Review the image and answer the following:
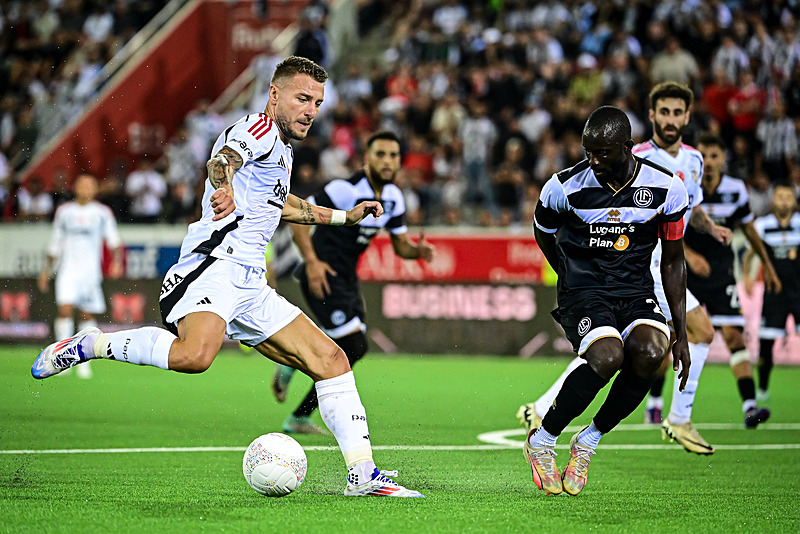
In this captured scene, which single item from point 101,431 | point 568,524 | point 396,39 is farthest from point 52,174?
point 568,524

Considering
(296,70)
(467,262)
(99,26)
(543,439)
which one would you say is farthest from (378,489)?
(99,26)

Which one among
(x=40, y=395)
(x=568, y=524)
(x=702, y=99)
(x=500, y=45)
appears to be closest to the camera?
(x=568, y=524)

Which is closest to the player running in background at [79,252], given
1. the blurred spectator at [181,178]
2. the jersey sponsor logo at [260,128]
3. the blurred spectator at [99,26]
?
the blurred spectator at [181,178]

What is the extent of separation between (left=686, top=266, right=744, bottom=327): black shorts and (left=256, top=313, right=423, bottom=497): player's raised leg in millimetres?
4709

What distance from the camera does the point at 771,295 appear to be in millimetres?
12688

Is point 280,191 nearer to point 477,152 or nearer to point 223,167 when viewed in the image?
point 223,167

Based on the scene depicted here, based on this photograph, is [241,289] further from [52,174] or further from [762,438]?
[52,174]

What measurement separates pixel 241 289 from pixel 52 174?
69.2ft

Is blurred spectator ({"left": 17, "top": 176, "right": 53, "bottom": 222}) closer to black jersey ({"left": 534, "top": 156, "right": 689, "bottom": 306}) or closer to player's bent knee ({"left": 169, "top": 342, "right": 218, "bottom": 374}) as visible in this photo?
player's bent knee ({"left": 169, "top": 342, "right": 218, "bottom": 374})

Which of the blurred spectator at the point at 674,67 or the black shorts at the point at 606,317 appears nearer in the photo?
the black shorts at the point at 606,317

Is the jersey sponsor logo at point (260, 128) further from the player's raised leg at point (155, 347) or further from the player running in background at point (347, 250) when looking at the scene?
the player running in background at point (347, 250)

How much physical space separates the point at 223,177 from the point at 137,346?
1.04m

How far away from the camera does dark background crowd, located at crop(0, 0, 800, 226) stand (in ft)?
61.7

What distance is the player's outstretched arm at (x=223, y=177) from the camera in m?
5.92
